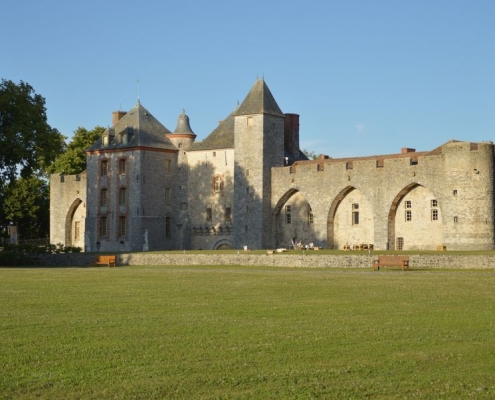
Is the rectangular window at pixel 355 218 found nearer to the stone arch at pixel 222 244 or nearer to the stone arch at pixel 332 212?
the stone arch at pixel 332 212

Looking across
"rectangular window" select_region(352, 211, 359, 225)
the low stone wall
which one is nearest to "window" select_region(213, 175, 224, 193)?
"rectangular window" select_region(352, 211, 359, 225)

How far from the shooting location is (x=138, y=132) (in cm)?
6550

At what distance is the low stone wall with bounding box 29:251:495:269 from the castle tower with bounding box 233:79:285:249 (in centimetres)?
A: 1261

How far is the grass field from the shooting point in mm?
10195

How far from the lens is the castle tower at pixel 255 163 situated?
58938mm

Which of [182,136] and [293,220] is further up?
[182,136]

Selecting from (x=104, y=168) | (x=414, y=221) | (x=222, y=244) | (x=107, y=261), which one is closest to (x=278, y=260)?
(x=107, y=261)

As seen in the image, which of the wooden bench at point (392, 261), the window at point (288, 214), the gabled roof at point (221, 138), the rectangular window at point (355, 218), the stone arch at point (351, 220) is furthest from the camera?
the gabled roof at point (221, 138)

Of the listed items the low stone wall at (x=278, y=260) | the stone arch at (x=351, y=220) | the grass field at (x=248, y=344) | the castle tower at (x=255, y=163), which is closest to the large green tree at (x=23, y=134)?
the low stone wall at (x=278, y=260)

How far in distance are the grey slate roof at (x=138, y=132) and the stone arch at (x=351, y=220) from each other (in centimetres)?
1367

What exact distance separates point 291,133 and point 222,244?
8.41 m

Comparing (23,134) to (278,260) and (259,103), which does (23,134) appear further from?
(259,103)

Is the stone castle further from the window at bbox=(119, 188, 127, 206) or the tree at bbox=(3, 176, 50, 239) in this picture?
the tree at bbox=(3, 176, 50, 239)

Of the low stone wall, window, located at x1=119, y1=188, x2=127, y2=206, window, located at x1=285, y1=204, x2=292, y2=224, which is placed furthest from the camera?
window, located at x1=119, y1=188, x2=127, y2=206
